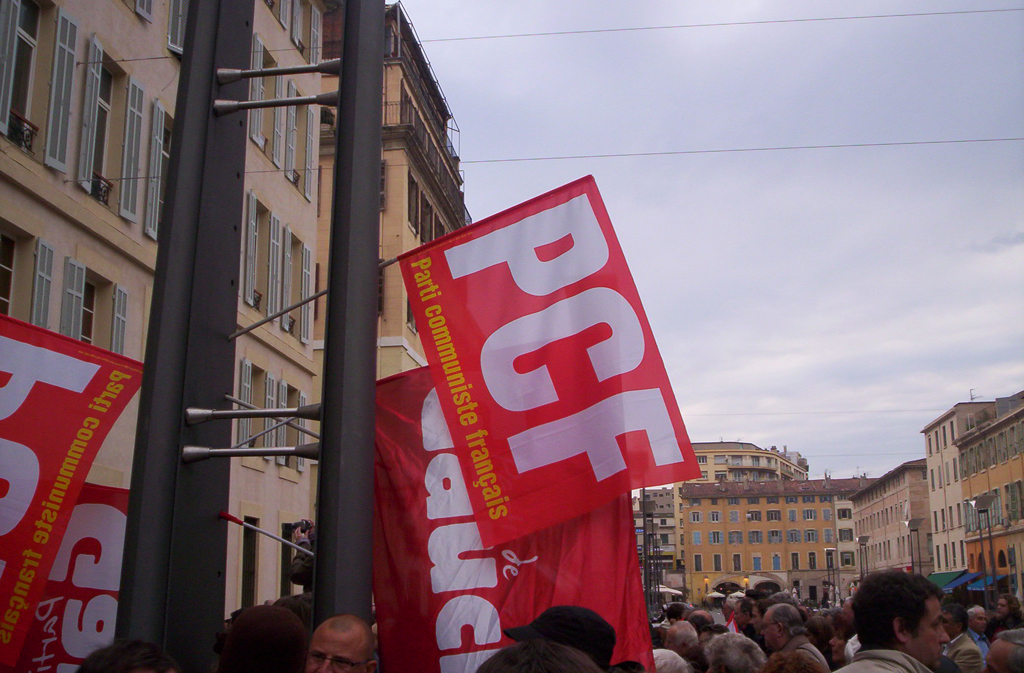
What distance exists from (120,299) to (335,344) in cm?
Result: 1118

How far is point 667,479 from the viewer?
14.5ft

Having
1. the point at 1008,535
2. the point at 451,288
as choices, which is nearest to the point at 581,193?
the point at 451,288

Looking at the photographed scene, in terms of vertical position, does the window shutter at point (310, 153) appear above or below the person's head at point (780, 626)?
above

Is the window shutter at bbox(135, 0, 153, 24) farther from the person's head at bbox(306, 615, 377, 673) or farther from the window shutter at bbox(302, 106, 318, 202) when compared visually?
the person's head at bbox(306, 615, 377, 673)

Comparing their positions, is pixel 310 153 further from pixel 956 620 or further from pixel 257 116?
pixel 956 620

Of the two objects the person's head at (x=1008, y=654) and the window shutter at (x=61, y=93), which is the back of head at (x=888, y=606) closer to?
the person's head at (x=1008, y=654)

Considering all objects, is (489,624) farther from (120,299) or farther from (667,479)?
(120,299)

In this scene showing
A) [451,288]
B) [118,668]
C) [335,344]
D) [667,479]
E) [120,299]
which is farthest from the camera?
[120,299]

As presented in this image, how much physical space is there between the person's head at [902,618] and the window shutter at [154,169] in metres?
12.5

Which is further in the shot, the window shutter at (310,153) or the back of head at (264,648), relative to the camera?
the window shutter at (310,153)

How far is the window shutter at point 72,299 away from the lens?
12773 mm

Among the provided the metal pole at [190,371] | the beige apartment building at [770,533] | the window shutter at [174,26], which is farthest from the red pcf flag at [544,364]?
the beige apartment building at [770,533]

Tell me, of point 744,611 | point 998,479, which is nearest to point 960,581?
point 998,479

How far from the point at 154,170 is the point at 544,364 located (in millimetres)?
11639
